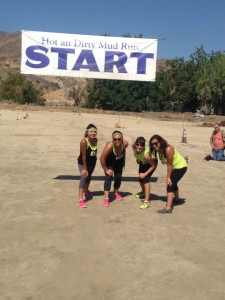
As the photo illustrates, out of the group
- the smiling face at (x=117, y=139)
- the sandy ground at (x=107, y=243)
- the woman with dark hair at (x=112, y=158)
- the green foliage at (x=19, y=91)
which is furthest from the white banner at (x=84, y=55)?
the green foliage at (x=19, y=91)

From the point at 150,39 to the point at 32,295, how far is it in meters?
7.32

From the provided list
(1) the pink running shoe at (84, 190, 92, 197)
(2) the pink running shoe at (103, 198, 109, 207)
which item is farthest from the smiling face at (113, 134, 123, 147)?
(1) the pink running shoe at (84, 190, 92, 197)

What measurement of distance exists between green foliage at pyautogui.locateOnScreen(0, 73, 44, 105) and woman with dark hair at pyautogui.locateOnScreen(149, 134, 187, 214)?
54943 mm

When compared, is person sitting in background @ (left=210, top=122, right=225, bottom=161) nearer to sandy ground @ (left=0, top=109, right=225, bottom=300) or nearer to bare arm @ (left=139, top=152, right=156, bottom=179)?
sandy ground @ (left=0, top=109, right=225, bottom=300)

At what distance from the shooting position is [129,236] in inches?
203

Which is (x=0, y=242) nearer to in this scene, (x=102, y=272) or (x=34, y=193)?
(x=102, y=272)

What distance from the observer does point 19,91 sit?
200 feet

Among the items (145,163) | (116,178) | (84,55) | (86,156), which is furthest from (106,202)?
(84,55)

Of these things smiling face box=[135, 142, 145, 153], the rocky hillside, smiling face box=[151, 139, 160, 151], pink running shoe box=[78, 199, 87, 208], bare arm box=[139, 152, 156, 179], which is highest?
the rocky hillside

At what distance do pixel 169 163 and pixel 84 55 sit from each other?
445 centimetres

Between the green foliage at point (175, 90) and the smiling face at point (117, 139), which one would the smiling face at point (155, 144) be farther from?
the green foliage at point (175, 90)

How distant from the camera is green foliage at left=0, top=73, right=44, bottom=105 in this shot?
60094 mm

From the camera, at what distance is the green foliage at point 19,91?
6009 cm

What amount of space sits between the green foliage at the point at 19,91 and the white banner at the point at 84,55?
51.1 meters
